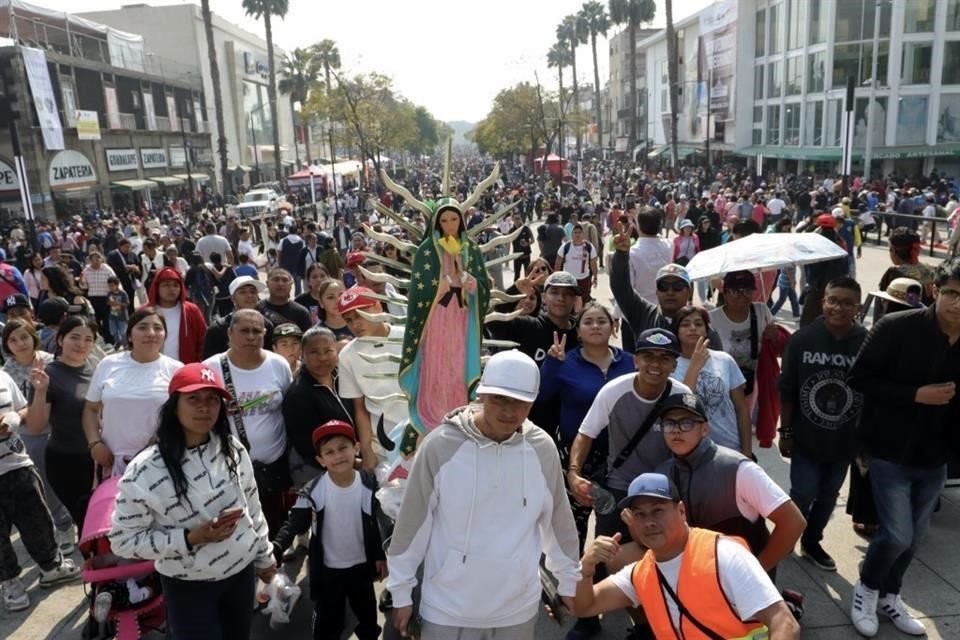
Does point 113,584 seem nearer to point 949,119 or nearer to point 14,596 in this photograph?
point 14,596

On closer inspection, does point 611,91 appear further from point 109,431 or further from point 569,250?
point 109,431

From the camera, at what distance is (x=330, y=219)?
25.2m

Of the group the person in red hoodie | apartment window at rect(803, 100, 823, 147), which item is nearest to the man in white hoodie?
the person in red hoodie

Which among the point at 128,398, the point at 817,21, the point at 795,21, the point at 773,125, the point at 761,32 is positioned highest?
Answer: the point at 761,32

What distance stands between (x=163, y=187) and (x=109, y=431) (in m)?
40.5

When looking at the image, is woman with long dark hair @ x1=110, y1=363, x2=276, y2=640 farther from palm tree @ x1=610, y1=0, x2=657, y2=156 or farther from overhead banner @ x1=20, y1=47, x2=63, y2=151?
palm tree @ x1=610, y1=0, x2=657, y2=156

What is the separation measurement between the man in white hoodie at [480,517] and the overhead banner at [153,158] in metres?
41.6

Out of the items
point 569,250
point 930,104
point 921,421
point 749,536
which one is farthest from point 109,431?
point 930,104

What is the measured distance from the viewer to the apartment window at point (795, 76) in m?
38.0

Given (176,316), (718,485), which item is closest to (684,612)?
(718,485)

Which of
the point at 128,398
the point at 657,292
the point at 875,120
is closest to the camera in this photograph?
the point at 128,398

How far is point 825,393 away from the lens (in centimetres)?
393

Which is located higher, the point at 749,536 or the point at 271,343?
the point at 271,343

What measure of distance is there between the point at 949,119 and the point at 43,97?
1505 inches
